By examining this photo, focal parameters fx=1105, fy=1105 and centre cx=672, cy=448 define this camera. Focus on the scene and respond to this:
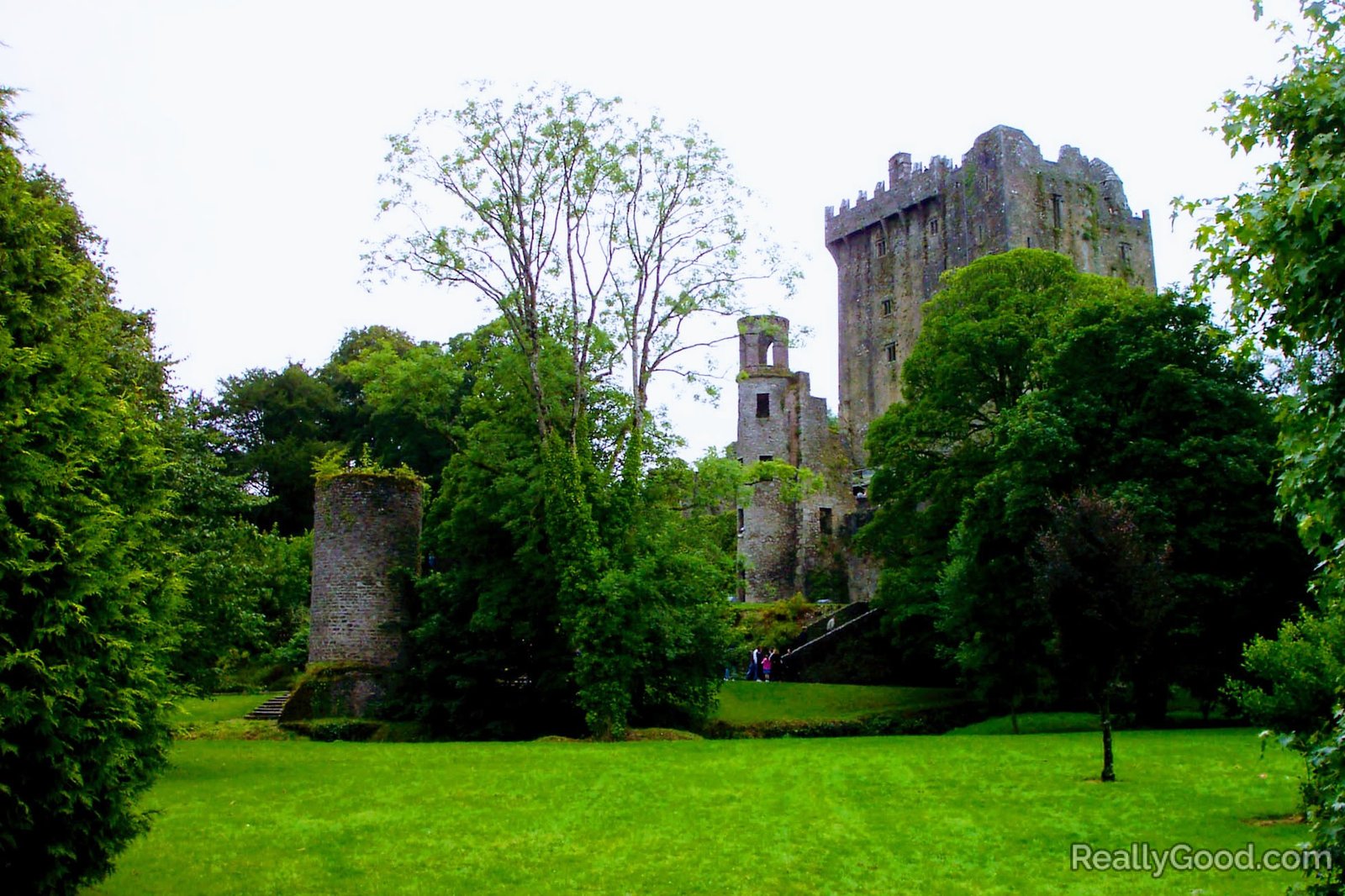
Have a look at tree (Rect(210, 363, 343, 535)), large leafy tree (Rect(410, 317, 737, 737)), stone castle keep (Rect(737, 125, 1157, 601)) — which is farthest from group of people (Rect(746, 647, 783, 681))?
tree (Rect(210, 363, 343, 535))

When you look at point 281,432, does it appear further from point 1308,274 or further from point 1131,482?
point 1308,274

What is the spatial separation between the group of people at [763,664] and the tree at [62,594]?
27.5m

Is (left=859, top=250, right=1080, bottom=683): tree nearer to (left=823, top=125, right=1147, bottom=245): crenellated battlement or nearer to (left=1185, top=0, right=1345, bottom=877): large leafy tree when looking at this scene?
(left=823, top=125, right=1147, bottom=245): crenellated battlement

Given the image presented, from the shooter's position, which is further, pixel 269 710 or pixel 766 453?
pixel 766 453

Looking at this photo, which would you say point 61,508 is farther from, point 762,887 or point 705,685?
point 705,685

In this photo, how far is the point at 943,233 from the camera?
1988 inches

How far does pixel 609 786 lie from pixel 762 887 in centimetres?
553

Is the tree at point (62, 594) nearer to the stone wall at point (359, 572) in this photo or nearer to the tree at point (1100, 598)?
the tree at point (1100, 598)

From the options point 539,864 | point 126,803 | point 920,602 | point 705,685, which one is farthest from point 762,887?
point 920,602

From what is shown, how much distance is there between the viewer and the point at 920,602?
101 ft

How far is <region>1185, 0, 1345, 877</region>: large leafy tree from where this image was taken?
234 inches

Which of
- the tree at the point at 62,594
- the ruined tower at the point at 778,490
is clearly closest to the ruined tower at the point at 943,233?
the ruined tower at the point at 778,490

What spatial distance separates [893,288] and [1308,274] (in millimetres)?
48075

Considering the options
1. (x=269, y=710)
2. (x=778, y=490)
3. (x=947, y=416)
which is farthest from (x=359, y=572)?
(x=778, y=490)
